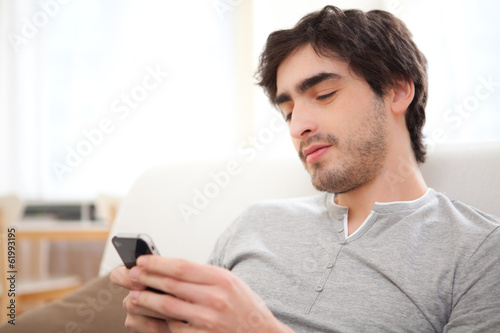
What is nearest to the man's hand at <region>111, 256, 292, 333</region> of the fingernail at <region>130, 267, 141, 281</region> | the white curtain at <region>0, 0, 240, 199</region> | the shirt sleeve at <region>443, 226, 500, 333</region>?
the fingernail at <region>130, 267, 141, 281</region>

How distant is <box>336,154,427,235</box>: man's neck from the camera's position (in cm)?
99

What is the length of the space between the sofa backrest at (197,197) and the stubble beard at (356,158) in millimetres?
245

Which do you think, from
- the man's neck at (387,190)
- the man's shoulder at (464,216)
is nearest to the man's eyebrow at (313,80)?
the man's neck at (387,190)

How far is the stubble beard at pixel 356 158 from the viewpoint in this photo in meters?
0.98

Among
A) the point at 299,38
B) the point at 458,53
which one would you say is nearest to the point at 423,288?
the point at 299,38

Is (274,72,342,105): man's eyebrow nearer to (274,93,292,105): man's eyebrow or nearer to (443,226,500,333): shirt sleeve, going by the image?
(274,93,292,105): man's eyebrow

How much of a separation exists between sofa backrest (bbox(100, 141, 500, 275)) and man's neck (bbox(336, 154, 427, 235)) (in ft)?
0.75

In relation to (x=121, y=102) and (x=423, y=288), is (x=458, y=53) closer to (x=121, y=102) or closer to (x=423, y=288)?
(x=423, y=288)

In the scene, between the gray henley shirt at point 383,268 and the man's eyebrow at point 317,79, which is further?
the man's eyebrow at point 317,79

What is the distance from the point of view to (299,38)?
1097mm

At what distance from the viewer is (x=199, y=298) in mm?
640

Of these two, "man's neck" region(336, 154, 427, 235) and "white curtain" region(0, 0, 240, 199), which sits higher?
"white curtain" region(0, 0, 240, 199)

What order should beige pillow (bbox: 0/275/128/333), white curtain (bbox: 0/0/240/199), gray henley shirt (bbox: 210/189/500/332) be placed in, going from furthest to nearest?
white curtain (bbox: 0/0/240/199), beige pillow (bbox: 0/275/128/333), gray henley shirt (bbox: 210/189/500/332)

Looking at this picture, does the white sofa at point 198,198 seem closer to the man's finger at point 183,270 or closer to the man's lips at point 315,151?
the man's lips at point 315,151
